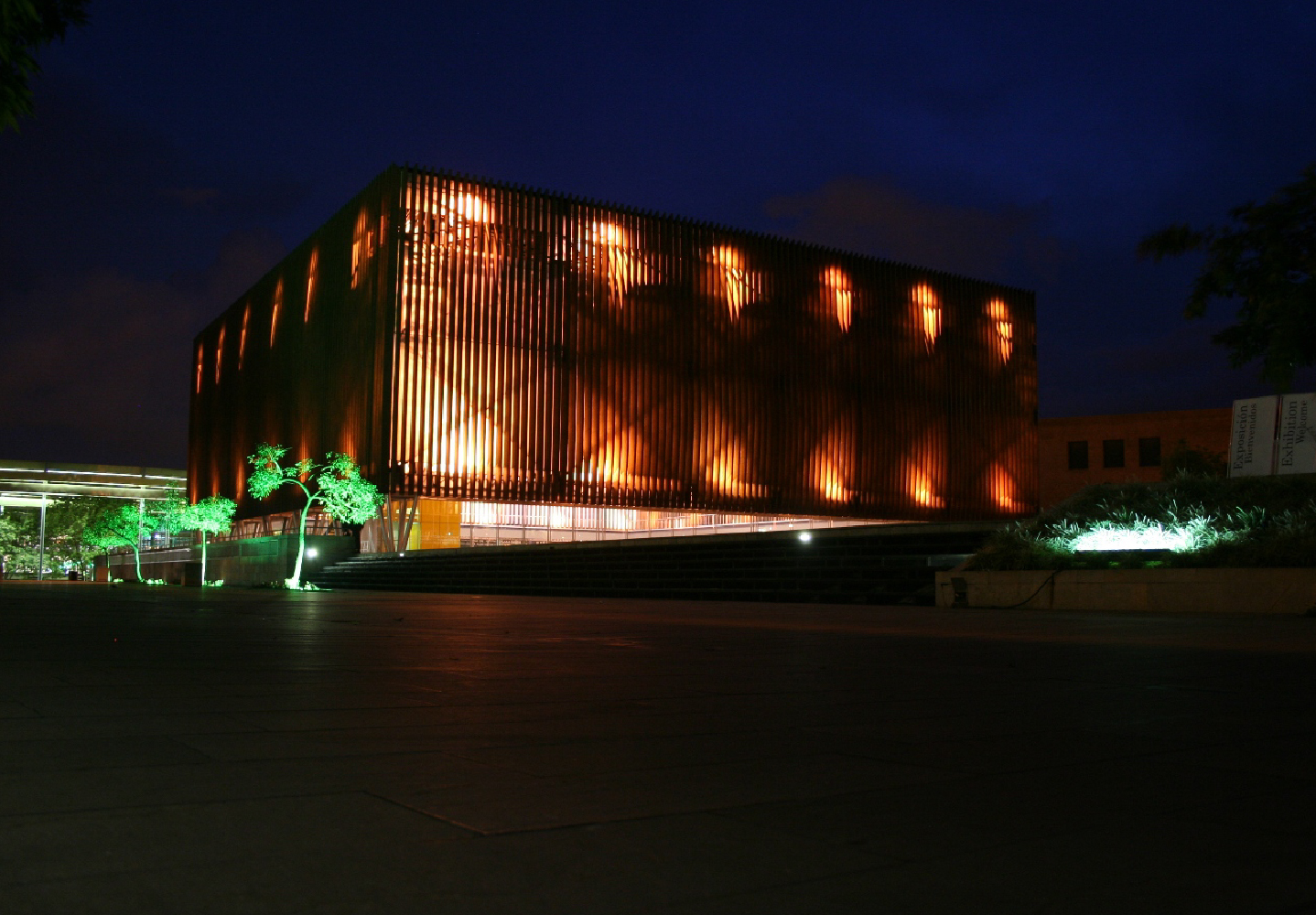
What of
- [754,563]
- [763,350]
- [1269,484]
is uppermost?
[763,350]

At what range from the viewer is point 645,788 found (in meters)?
2.55

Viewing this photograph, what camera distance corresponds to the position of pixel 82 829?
→ 2.01 metres

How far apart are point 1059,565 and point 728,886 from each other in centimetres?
1575

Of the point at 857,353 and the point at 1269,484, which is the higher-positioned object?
the point at 857,353

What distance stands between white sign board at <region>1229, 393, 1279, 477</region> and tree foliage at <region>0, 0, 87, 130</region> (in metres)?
16.1

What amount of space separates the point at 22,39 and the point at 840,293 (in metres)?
46.6

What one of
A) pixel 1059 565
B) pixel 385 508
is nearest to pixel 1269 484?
pixel 1059 565

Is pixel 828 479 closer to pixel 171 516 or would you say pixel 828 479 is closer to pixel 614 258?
pixel 614 258

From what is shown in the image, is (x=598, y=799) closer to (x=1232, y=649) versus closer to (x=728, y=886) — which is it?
(x=728, y=886)

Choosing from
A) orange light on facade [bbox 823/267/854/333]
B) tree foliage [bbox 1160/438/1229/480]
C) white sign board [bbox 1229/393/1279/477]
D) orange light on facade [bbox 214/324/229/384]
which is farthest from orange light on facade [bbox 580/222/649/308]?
white sign board [bbox 1229/393/1279/477]

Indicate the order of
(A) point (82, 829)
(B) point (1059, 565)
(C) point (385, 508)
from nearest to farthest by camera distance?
(A) point (82, 829), (B) point (1059, 565), (C) point (385, 508)

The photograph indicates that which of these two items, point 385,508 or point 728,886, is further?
point 385,508

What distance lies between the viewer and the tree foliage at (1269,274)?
6.12 meters

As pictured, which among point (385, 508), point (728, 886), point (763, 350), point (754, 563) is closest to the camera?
point (728, 886)
